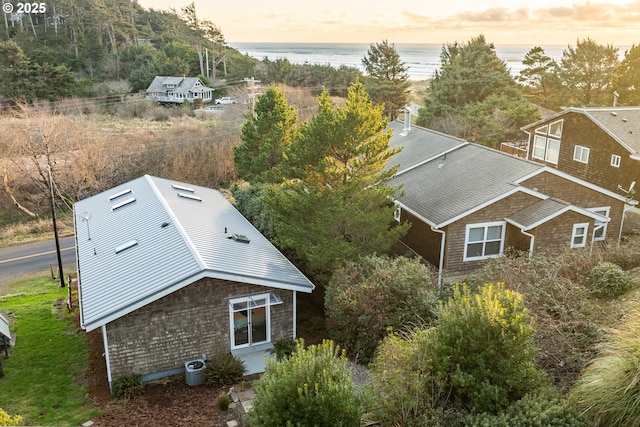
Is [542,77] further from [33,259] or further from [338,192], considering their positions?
[33,259]

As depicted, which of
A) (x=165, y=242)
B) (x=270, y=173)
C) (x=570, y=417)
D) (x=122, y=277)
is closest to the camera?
(x=570, y=417)

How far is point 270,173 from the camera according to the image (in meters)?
25.3

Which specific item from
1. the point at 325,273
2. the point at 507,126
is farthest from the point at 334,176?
the point at 507,126

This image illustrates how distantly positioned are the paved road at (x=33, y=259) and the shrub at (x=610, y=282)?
77.1ft

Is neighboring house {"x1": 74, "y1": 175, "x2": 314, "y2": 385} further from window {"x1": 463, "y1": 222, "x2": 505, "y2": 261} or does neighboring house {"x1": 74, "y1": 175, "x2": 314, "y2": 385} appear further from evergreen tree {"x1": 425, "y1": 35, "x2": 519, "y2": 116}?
evergreen tree {"x1": 425, "y1": 35, "x2": 519, "y2": 116}

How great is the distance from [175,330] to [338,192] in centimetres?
709

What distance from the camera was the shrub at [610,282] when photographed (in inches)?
556

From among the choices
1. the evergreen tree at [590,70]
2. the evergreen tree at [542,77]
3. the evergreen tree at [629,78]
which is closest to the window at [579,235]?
the evergreen tree at [629,78]

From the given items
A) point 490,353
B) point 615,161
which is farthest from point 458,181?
point 490,353

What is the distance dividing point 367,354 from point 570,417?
6.46 m

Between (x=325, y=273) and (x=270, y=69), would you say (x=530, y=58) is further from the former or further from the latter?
(x=325, y=273)

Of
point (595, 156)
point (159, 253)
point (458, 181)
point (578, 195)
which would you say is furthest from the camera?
point (595, 156)

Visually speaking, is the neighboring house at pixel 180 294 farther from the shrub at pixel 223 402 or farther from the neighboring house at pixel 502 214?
the neighboring house at pixel 502 214

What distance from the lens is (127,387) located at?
44.3ft
